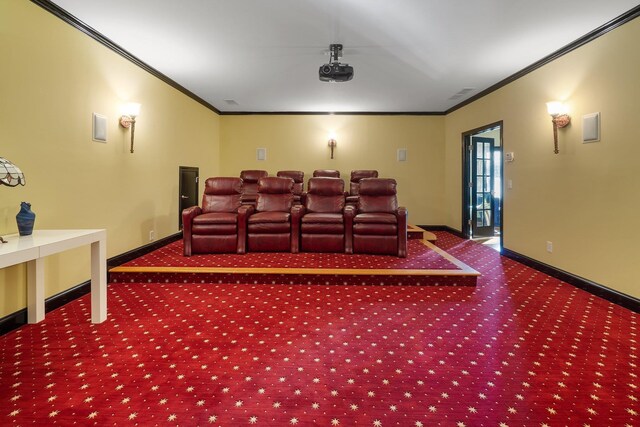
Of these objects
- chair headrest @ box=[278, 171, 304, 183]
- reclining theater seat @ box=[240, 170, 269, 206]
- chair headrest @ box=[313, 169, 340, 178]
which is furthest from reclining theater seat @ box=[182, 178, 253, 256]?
chair headrest @ box=[313, 169, 340, 178]

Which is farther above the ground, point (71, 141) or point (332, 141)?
point (332, 141)

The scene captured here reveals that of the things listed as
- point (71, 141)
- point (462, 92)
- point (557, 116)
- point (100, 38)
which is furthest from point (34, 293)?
point (462, 92)

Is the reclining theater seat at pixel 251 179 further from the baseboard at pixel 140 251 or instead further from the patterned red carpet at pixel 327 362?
the patterned red carpet at pixel 327 362

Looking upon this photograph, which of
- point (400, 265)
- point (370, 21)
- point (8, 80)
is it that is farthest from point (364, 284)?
point (8, 80)

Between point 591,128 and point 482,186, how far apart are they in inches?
126

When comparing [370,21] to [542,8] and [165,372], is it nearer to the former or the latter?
[542,8]

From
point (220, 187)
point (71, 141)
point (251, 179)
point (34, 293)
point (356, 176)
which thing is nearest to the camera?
point (34, 293)

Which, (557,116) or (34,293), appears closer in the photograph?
(34,293)

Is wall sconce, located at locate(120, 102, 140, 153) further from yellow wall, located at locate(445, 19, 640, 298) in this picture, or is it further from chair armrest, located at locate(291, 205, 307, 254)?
yellow wall, located at locate(445, 19, 640, 298)

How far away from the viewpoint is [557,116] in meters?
3.78

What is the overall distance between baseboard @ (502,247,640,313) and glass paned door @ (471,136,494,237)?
72.9 inches

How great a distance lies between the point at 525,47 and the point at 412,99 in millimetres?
2561

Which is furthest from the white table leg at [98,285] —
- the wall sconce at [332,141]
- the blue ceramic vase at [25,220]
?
the wall sconce at [332,141]

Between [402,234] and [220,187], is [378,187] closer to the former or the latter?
[402,234]
